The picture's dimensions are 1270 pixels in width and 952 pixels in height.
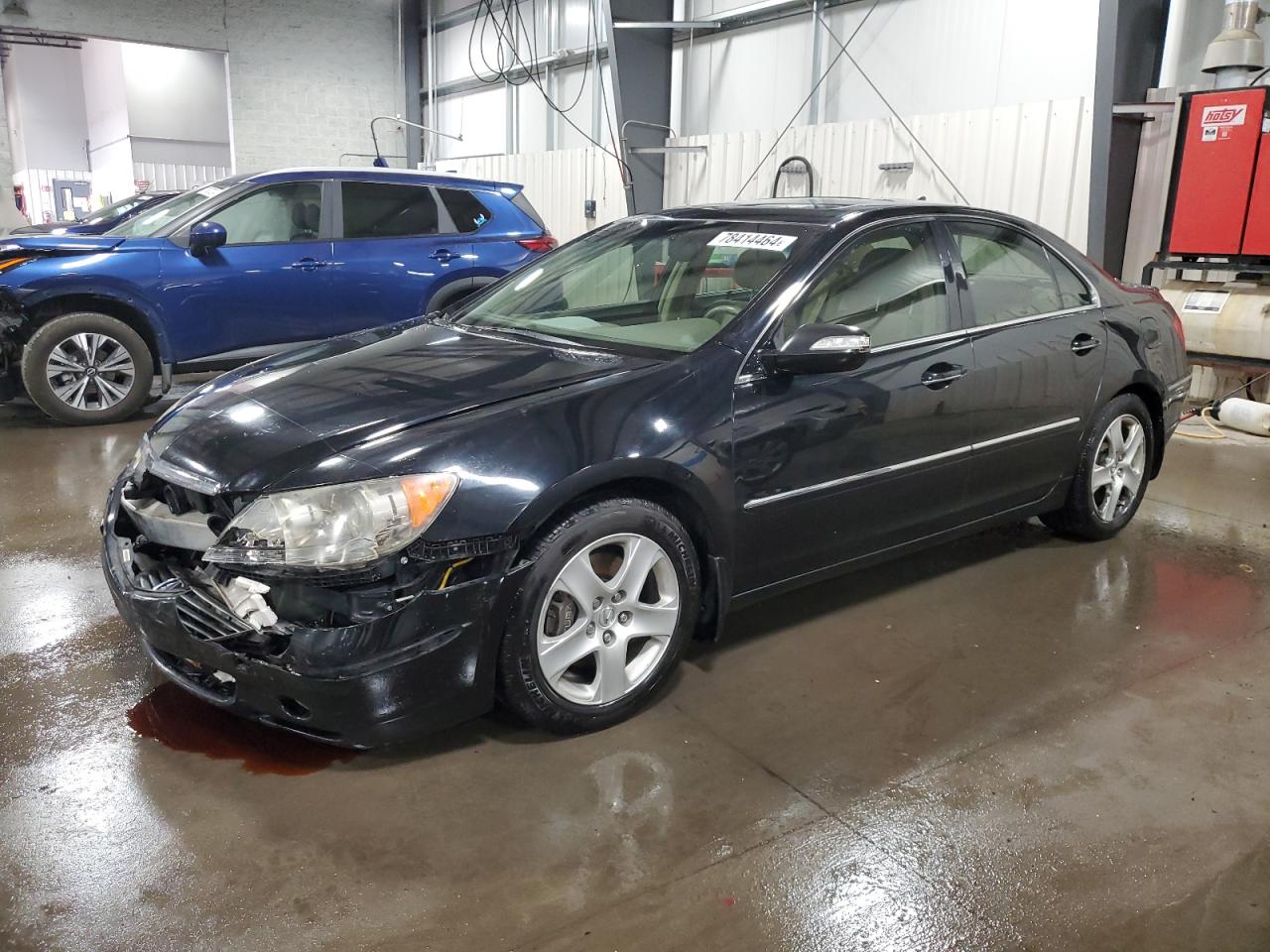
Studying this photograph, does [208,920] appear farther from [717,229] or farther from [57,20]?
[57,20]

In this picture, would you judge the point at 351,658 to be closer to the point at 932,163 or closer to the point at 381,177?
the point at 381,177

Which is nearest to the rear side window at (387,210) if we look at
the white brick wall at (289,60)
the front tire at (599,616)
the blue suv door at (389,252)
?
the blue suv door at (389,252)

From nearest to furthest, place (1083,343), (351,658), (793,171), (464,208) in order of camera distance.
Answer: (351,658), (1083,343), (464,208), (793,171)

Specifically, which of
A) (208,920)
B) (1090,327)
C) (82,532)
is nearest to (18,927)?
(208,920)

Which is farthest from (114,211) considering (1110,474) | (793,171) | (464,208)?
(1110,474)

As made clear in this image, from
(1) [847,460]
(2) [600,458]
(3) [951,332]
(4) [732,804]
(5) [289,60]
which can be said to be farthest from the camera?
(5) [289,60]

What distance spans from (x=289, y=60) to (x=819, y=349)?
47.1 feet

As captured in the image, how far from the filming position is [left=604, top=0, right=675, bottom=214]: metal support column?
1018 centimetres

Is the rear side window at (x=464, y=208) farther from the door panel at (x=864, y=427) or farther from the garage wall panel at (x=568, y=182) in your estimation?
the door panel at (x=864, y=427)

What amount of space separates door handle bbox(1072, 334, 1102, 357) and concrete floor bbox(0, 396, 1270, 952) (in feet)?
3.16

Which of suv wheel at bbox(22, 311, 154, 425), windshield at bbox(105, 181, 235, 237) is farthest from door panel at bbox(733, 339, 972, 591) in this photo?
windshield at bbox(105, 181, 235, 237)

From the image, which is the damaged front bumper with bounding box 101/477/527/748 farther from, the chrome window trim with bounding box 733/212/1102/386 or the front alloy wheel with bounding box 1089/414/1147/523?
the front alloy wheel with bounding box 1089/414/1147/523

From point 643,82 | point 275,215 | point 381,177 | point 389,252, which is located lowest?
point 389,252

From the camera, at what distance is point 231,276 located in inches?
251
